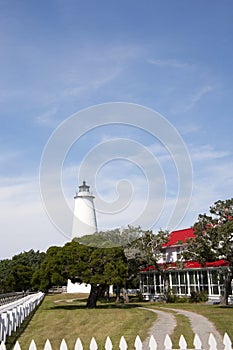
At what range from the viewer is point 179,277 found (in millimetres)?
39094

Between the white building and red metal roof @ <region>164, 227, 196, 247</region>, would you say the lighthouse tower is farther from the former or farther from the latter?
red metal roof @ <region>164, 227, 196, 247</region>

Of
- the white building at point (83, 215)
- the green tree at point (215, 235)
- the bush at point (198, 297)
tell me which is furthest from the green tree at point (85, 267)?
the white building at point (83, 215)

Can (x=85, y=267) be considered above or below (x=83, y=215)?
below

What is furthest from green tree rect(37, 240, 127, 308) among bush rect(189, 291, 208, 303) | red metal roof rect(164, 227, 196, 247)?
red metal roof rect(164, 227, 196, 247)

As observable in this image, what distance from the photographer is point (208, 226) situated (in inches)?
1068

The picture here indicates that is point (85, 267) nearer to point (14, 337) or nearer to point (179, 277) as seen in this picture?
point (179, 277)

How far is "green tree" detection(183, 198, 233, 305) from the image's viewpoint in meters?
26.0

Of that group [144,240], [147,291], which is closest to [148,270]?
[147,291]

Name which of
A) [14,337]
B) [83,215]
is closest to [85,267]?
[14,337]

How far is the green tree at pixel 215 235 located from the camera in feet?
85.3

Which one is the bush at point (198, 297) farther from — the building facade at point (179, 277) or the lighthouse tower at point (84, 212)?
the lighthouse tower at point (84, 212)

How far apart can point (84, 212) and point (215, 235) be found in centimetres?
3294

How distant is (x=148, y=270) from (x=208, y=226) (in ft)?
53.6

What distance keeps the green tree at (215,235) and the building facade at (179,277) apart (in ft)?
13.2
